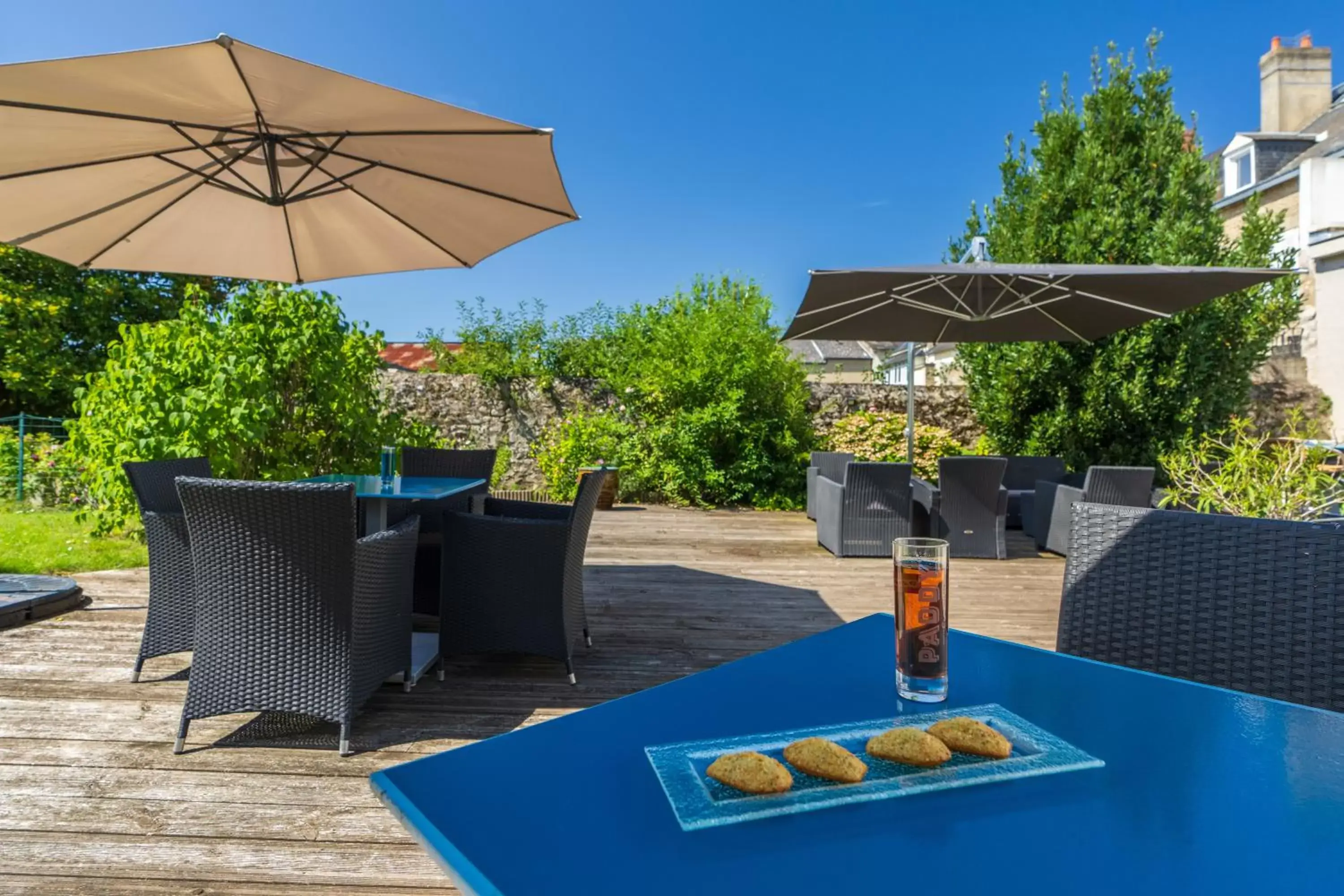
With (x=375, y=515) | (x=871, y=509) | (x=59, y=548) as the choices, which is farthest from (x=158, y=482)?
(x=871, y=509)

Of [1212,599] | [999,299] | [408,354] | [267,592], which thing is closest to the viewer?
[1212,599]

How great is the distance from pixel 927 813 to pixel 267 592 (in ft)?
7.69

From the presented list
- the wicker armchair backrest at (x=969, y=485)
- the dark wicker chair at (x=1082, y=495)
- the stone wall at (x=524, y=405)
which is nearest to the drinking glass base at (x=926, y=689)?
the dark wicker chair at (x=1082, y=495)

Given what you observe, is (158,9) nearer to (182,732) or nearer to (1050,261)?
(182,732)

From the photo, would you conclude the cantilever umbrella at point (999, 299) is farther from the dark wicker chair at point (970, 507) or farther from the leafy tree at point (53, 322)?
the leafy tree at point (53, 322)

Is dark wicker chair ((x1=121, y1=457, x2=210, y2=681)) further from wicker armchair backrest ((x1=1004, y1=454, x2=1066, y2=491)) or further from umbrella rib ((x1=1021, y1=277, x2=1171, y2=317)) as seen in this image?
wicker armchair backrest ((x1=1004, y1=454, x2=1066, y2=491))

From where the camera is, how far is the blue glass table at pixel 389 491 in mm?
3107

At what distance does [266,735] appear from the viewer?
8.59 feet

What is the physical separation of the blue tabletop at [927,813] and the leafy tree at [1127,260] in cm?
806

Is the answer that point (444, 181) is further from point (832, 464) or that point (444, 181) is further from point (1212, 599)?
point (832, 464)

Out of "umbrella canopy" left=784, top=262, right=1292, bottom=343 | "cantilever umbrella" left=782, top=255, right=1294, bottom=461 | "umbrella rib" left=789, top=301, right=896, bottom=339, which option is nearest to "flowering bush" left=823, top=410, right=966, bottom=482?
"cantilever umbrella" left=782, top=255, right=1294, bottom=461

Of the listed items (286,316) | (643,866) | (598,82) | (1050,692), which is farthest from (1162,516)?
(598,82)

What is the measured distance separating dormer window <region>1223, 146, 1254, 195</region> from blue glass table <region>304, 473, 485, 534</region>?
59.4 ft

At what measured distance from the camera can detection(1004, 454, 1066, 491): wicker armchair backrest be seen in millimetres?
7594
